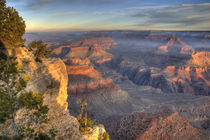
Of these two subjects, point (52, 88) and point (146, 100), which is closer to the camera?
point (52, 88)

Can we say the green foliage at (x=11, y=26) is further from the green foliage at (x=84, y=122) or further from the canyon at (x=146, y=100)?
the canyon at (x=146, y=100)

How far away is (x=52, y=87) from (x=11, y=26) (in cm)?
1010

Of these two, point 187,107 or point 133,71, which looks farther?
point 133,71

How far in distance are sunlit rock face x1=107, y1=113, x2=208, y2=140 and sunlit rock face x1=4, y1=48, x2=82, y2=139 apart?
58.7 ft

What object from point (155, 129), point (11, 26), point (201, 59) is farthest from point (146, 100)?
point (201, 59)

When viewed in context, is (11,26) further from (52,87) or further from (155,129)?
(155,129)

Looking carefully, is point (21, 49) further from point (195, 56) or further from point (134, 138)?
point (195, 56)

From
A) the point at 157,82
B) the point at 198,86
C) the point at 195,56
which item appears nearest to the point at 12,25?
the point at 157,82

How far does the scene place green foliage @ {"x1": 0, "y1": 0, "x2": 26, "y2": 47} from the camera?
21.7 metres

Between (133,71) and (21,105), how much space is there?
15642 centimetres

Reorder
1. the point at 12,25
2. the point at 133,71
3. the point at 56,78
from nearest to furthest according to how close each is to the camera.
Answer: the point at 12,25, the point at 56,78, the point at 133,71

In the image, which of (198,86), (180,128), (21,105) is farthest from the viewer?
(198,86)

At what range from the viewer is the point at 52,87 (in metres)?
24.2

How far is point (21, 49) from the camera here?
24.0 metres
